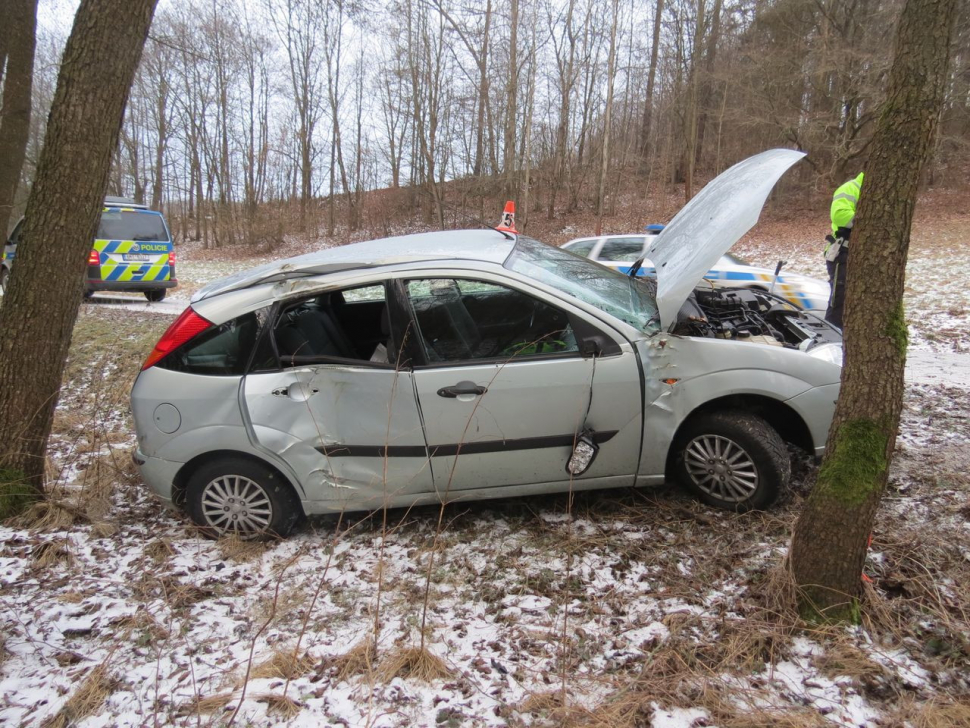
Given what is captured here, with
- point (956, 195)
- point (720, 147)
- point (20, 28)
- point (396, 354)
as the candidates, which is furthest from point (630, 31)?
point (396, 354)

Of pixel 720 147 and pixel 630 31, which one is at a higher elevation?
pixel 630 31

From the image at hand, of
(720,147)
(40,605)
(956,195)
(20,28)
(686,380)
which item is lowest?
(40,605)

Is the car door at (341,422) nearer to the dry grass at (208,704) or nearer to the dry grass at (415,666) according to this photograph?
the dry grass at (415,666)

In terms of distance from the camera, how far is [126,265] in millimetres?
11758

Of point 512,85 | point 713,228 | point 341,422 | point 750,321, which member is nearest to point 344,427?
point 341,422

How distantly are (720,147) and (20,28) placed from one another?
25.9 meters

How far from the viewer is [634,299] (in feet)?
11.8

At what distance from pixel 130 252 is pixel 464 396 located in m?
11.4

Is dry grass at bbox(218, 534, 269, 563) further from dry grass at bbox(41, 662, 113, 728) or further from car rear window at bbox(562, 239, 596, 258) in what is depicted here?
car rear window at bbox(562, 239, 596, 258)

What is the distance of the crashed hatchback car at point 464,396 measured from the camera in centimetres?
307

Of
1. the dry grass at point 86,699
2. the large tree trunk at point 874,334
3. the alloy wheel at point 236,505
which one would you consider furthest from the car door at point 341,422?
the large tree trunk at point 874,334

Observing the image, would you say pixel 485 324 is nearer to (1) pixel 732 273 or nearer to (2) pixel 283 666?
(2) pixel 283 666

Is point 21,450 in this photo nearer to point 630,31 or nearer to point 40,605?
point 40,605

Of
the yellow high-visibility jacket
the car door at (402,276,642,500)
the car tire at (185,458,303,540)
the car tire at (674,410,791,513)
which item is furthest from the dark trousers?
the car tire at (185,458,303,540)
